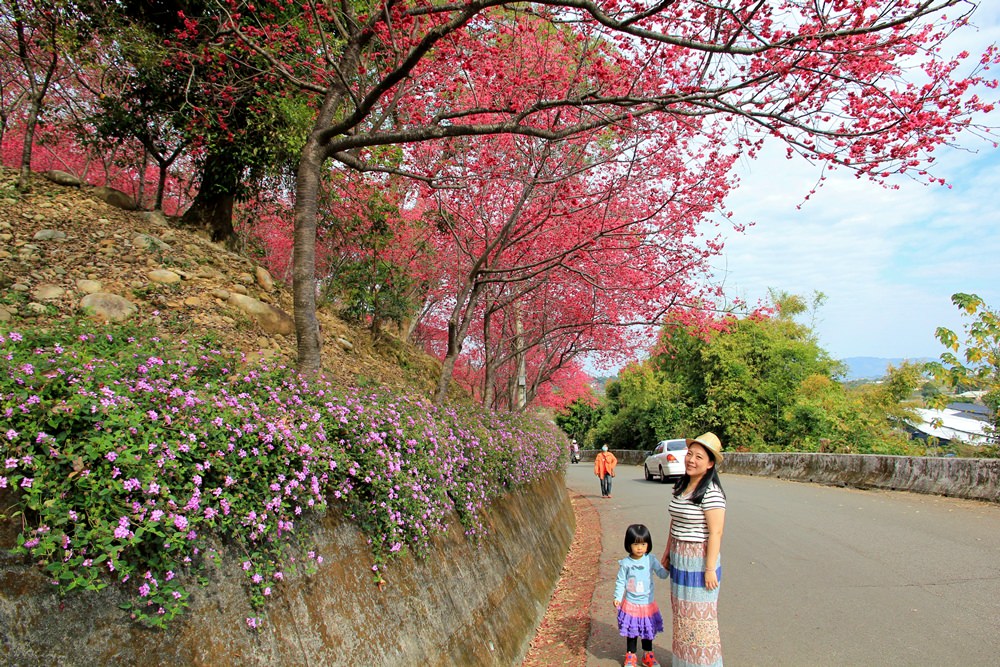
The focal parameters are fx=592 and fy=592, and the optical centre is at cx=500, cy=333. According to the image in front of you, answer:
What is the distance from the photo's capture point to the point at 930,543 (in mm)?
7992

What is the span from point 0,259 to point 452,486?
5912 millimetres

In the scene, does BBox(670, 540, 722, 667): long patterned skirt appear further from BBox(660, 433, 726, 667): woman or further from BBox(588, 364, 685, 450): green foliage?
BBox(588, 364, 685, 450): green foliage

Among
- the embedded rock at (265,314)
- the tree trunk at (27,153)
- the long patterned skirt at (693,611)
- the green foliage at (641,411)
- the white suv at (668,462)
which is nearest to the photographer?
the long patterned skirt at (693,611)

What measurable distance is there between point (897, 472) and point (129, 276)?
1566 cm

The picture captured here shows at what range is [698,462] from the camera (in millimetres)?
4246

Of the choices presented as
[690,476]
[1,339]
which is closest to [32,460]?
[1,339]

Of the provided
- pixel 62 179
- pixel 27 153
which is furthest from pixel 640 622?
pixel 27 153

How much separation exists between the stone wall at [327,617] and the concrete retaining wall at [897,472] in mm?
10150

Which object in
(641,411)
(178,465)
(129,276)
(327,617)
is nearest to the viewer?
(178,465)

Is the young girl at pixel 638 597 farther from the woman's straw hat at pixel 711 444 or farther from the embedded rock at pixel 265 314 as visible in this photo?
the embedded rock at pixel 265 314

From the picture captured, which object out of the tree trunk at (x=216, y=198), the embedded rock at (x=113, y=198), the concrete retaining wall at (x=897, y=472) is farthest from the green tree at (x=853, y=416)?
the embedded rock at (x=113, y=198)

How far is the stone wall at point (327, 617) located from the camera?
76.5 inches

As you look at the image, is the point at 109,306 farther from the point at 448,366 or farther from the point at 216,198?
the point at 448,366

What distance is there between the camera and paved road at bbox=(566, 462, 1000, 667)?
4648 millimetres
